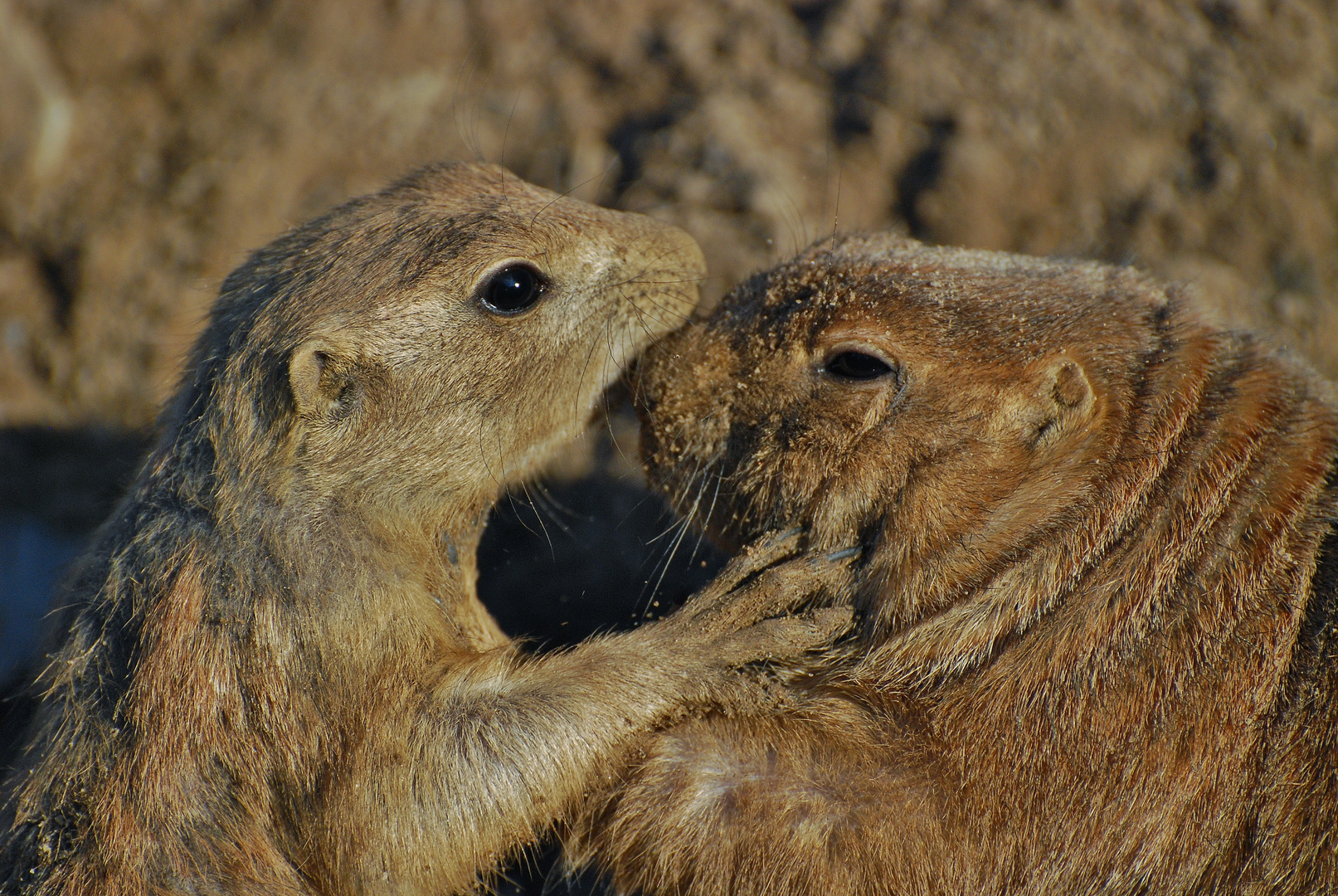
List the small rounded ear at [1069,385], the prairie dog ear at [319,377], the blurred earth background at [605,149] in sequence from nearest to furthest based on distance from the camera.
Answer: the small rounded ear at [1069,385], the prairie dog ear at [319,377], the blurred earth background at [605,149]

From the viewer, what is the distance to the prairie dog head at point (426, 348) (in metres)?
3.51

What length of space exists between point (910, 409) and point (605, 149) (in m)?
3.17

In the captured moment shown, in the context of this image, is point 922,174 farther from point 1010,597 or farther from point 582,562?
point 1010,597

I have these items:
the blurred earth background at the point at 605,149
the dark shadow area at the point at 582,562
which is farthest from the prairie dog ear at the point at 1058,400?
the blurred earth background at the point at 605,149

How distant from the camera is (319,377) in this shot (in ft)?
11.4

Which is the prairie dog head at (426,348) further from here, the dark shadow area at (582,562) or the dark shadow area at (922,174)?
the dark shadow area at (922,174)

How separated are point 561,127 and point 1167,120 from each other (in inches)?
125

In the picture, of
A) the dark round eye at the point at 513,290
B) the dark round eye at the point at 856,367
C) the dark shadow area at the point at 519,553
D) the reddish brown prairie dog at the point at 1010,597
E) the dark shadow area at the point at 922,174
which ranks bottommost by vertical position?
the dark shadow area at the point at 519,553

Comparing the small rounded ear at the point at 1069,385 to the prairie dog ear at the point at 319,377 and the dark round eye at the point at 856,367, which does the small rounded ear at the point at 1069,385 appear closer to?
the dark round eye at the point at 856,367

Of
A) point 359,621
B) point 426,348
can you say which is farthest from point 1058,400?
point 359,621

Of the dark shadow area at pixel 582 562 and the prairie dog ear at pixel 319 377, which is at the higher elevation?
the prairie dog ear at pixel 319 377

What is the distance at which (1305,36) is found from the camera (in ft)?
18.2

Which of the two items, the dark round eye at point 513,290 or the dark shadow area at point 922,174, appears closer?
the dark round eye at point 513,290

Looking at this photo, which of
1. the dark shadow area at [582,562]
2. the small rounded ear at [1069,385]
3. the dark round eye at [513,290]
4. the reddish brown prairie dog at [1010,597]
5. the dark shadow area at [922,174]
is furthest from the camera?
the dark shadow area at [922,174]
